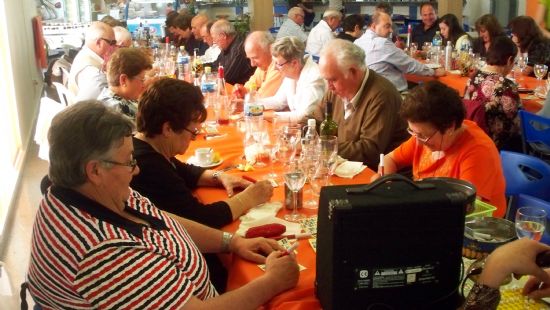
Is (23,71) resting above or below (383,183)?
below

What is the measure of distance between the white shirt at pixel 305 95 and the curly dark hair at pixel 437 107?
5.04 ft

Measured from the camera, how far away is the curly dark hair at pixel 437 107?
94.0 inches

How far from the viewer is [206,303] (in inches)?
60.6

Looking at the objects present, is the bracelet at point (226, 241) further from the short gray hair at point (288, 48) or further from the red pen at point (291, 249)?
the short gray hair at point (288, 48)

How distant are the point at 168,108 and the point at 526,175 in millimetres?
1713

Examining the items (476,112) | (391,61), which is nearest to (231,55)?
(391,61)

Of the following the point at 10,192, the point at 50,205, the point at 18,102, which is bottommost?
the point at 10,192

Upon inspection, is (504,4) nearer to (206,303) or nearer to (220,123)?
(220,123)

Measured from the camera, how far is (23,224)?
14.0 ft

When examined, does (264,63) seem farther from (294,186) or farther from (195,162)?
(294,186)

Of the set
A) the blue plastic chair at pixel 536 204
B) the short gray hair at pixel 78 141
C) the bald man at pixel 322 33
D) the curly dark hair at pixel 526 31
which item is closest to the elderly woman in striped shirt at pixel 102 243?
the short gray hair at pixel 78 141

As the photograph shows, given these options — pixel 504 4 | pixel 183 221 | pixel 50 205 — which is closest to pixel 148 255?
pixel 50 205

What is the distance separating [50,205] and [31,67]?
6.75 metres

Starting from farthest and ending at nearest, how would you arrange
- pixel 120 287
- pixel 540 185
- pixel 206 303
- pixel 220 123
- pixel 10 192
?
pixel 10 192
pixel 220 123
pixel 540 185
pixel 206 303
pixel 120 287
